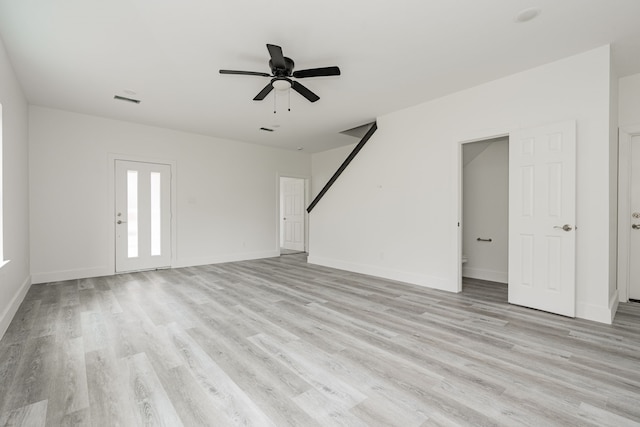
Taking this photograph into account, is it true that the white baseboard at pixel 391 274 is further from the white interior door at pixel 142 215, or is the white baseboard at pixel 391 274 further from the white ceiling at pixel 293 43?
the white interior door at pixel 142 215

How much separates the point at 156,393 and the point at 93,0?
2.93 meters

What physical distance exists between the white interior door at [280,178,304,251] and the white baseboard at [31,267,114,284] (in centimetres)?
460

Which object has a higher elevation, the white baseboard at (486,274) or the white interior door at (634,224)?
the white interior door at (634,224)

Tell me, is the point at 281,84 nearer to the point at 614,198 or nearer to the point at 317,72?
the point at 317,72

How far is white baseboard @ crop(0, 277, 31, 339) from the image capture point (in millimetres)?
2702

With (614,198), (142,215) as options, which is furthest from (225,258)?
(614,198)

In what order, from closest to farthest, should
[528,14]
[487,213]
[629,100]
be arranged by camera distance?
[528,14], [629,100], [487,213]

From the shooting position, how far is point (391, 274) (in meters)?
4.86

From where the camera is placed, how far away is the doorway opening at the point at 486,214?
15.3ft

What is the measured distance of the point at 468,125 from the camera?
3.96m

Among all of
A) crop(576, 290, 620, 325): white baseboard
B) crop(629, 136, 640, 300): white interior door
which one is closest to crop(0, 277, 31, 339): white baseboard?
crop(576, 290, 620, 325): white baseboard

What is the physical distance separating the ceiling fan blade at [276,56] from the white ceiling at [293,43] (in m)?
0.24

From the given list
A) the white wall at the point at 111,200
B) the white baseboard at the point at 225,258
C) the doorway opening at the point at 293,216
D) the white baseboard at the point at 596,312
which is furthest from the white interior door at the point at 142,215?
the white baseboard at the point at 596,312

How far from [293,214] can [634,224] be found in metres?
6.95
